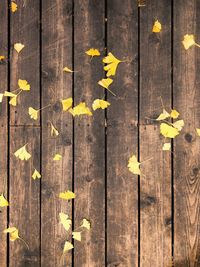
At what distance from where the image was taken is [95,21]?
2240mm

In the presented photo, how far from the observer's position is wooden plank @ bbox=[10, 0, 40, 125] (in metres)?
2.28

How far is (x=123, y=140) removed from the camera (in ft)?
7.27

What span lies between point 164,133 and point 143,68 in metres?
0.36

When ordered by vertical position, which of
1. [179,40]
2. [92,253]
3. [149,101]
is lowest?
[92,253]

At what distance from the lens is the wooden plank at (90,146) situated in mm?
2229

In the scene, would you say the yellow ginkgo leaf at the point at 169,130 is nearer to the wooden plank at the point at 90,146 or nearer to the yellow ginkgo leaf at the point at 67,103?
the wooden plank at the point at 90,146

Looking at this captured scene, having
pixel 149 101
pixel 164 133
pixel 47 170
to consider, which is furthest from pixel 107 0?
pixel 47 170

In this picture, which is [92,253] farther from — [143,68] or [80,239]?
[143,68]

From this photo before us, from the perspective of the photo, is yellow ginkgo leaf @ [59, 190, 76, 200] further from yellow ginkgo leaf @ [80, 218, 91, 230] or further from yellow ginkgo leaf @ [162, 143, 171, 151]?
yellow ginkgo leaf @ [162, 143, 171, 151]

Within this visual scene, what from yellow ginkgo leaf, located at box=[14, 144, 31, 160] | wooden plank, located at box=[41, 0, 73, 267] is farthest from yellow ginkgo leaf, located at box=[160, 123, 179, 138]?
yellow ginkgo leaf, located at box=[14, 144, 31, 160]

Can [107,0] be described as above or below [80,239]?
above

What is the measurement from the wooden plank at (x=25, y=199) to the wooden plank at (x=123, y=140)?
391mm

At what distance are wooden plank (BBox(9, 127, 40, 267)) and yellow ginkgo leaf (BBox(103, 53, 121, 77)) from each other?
0.50 metres

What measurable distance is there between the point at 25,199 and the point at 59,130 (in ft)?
1.37
